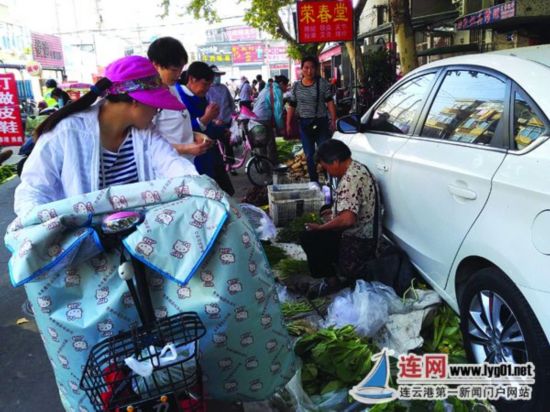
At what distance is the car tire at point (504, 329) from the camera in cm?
197

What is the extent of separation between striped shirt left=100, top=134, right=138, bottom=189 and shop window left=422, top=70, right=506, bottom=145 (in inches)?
69.6

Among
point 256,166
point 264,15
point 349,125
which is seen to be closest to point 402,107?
point 349,125

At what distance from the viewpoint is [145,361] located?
1.38 meters

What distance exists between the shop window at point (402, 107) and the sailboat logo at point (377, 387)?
176 cm

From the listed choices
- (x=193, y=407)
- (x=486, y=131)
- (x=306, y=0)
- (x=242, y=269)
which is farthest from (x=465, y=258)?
(x=306, y=0)

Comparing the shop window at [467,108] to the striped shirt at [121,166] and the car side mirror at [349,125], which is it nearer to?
the car side mirror at [349,125]

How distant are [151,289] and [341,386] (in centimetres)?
131

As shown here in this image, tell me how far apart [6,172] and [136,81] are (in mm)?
9122

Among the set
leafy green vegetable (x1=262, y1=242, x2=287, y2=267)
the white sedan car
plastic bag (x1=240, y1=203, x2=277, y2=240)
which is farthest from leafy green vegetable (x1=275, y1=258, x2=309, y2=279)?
the white sedan car

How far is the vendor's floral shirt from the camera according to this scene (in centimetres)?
345

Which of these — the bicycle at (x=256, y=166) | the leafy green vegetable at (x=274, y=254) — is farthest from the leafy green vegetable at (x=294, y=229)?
the bicycle at (x=256, y=166)

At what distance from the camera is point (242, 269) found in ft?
5.17

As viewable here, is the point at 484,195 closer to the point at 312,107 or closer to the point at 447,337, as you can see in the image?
the point at 447,337

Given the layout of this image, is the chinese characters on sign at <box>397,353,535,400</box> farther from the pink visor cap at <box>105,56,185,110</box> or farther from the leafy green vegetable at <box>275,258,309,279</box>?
the leafy green vegetable at <box>275,258,309,279</box>
